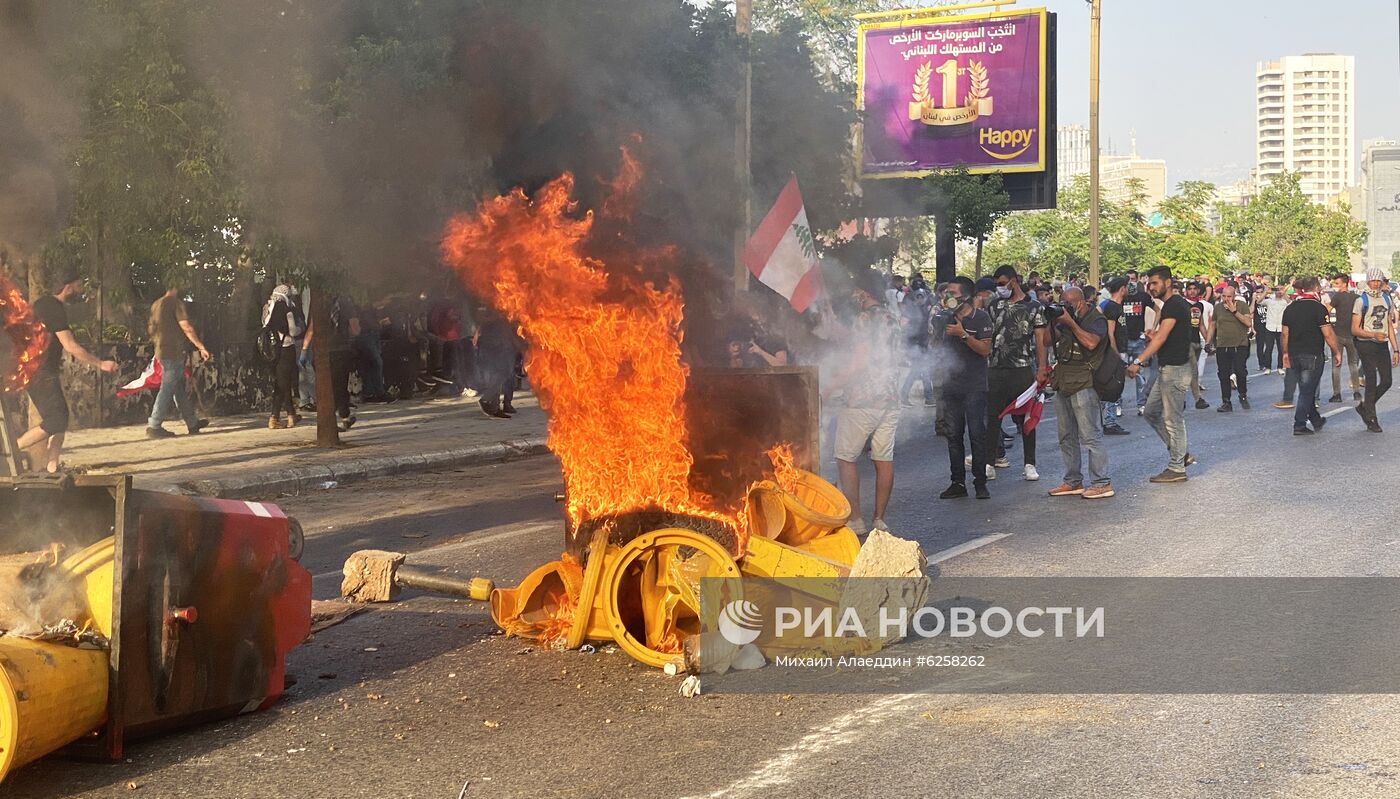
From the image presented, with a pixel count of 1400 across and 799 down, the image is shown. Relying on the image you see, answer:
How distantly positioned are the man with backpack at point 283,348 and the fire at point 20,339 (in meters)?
5.62

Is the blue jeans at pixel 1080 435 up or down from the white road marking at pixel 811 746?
up

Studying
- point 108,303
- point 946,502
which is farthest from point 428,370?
point 946,502

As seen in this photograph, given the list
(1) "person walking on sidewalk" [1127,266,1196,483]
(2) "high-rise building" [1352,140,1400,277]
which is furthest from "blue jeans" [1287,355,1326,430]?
(2) "high-rise building" [1352,140,1400,277]

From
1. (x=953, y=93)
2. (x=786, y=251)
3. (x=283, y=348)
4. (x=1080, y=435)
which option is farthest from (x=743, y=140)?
(x=953, y=93)

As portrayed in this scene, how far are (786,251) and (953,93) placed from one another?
23.3 m

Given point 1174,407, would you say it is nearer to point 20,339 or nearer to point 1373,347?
point 1373,347

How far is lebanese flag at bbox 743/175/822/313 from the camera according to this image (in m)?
12.3

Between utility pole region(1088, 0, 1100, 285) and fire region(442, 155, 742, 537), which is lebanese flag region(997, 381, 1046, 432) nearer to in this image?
fire region(442, 155, 742, 537)

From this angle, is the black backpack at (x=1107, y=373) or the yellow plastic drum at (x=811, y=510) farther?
the black backpack at (x=1107, y=373)

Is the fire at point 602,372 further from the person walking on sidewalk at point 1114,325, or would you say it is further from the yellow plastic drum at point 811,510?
the person walking on sidewalk at point 1114,325

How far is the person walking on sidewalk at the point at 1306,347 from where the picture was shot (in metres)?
13.9

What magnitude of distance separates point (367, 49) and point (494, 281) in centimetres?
549

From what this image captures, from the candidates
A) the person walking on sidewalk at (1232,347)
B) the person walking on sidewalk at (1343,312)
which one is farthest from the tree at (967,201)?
the person walking on sidewalk at (1343,312)

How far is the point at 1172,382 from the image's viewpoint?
10.9 m
